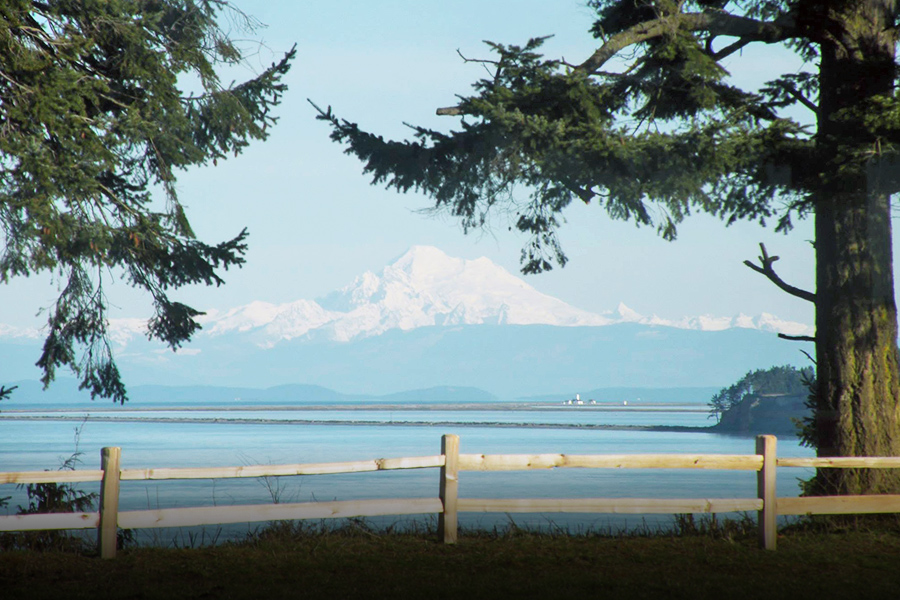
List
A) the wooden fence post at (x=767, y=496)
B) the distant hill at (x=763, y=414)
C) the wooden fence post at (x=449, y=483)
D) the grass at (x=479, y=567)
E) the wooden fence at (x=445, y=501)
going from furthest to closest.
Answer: the distant hill at (x=763, y=414) < the wooden fence post at (x=767, y=496) < the wooden fence post at (x=449, y=483) < the wooden fence at (x=445, y=501) < the grass at (x=479, y=567)

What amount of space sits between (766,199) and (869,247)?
156 centimetres

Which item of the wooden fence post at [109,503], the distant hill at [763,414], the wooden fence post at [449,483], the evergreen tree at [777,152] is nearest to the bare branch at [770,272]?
the evergreen tree at [777,152]

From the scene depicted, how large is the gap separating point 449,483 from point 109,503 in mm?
3493

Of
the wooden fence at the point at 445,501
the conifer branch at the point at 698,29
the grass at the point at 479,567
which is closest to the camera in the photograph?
the grass at the point at 479,567

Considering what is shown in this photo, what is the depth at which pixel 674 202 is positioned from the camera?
46.2ft

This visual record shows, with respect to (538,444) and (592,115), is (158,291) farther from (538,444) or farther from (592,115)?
(538,444)

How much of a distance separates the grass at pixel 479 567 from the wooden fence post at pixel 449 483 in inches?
8.4

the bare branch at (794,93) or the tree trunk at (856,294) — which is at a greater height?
the bare branch at (794,93)

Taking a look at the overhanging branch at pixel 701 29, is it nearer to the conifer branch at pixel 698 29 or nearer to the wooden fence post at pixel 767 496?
the conifer branch at pixel 698 29

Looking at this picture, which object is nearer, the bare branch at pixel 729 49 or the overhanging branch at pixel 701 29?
the overhanging branch at pixel 701 29

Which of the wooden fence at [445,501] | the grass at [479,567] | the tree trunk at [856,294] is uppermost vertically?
the tree trunk at [856,294]

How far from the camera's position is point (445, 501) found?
34.6 feet

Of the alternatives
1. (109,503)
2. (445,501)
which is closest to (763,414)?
(445,501)

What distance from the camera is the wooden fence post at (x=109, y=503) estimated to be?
31.6 ft
